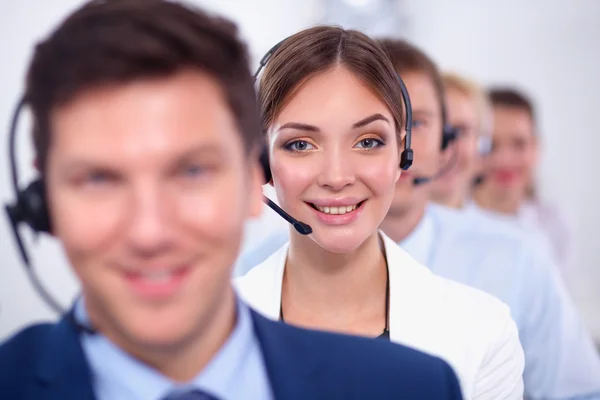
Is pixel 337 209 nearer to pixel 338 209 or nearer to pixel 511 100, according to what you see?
pixel 338 209

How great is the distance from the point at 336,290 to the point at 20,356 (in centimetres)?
58

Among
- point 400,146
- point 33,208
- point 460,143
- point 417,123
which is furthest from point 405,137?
point 460,143

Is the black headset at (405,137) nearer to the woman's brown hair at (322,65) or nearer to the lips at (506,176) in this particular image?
the woman's brown hair at (322,65)

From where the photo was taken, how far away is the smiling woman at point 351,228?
1176 mm

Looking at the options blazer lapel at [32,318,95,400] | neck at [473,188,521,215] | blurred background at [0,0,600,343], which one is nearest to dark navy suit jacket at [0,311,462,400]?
blazer lapel at [32,318,95,400]

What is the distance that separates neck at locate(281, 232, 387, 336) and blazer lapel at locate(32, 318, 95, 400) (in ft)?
1.64

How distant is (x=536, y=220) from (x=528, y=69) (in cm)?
159

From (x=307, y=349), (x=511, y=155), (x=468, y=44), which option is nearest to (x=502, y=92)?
(x=511, y=155)

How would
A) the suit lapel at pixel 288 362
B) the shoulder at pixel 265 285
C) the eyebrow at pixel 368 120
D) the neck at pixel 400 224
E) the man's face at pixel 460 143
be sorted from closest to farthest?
1. the suit lapel at pixel 288 362
2. the eyebrow at pixel 368 120
3. the shoulder at pixel 265 285
4. the neck at pixel 400 224
5. the man's face at pixel 460 143

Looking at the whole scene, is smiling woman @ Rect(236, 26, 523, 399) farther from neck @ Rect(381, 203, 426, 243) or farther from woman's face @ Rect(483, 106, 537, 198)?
woman's face @ Rect(483, 106, 537, 198)

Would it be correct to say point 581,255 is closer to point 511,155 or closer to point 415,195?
point 511,155

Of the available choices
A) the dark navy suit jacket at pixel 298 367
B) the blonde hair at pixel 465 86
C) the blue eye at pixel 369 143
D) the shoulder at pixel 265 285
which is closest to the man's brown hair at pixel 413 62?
the blue eye at pixel 369 143

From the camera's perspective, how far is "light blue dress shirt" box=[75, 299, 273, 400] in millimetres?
833

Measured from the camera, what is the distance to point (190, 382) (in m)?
0.86
